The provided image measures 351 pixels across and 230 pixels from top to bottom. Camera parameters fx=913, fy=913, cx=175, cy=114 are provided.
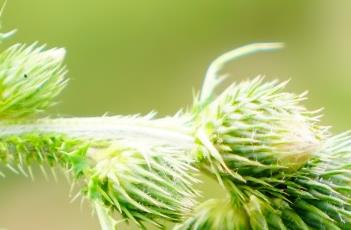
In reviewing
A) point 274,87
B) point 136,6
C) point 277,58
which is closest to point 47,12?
point 136,6

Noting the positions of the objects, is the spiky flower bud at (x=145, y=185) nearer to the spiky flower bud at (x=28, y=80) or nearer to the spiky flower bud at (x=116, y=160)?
the spiky flower bud at (x=116, y=160)

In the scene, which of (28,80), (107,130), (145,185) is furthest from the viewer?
(28,80)

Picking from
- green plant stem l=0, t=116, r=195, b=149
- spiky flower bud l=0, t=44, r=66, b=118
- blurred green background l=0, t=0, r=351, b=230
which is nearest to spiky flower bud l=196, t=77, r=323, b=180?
green plant stem l=0, t=116, r=195, b=149

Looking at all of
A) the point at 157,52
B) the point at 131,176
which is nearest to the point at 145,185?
the point at 131,176

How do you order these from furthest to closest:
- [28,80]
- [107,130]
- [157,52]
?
[157,52]
[28,80]
[107,130]

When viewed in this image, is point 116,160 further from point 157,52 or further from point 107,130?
point 157,52
